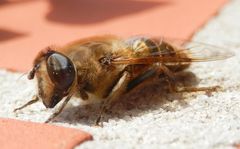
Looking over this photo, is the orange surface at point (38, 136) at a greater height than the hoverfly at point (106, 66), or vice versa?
the hoverfly at point (106, 66)

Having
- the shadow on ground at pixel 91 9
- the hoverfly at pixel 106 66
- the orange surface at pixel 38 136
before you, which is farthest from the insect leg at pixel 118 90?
the shadow on ground at pixel 91 9

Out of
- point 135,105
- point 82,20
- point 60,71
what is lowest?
point 135,105

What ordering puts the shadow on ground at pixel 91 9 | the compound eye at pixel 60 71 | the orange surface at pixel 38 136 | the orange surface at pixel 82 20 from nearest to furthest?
the orange surface at pixel 38 136, the compound eye at pixel 60 71, the orange surface at pixel 82 20, the shadow on ground at pixel 91 9

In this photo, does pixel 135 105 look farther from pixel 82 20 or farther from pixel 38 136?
pixel 82 20

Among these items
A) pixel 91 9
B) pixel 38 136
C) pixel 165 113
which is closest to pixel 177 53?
pixel 165 113

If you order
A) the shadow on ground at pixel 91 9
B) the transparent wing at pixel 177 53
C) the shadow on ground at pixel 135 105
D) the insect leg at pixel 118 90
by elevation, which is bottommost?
the shadow on ground at pixel 135 105

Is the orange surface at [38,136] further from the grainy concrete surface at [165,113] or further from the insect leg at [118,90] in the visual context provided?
the insect leg at [118,90]

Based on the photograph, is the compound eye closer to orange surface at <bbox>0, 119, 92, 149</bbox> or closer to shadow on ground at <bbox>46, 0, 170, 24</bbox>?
orange surface at <bbox>0, 119, 92, 149</bbox>
